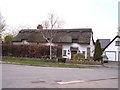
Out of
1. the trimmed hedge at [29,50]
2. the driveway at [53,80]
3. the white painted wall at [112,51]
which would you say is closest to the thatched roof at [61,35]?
the trimmed hedge at [29,50]

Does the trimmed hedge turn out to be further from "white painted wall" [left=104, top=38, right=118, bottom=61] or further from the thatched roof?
"white painted wall" [left=104, top=38, right=118, bottom=61]

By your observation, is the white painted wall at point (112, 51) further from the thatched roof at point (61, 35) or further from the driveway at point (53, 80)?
the driveway at point (53, 80)

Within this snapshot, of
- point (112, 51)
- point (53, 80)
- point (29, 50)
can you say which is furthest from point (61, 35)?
point (53, 80)

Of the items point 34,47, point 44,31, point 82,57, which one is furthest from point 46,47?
point 44,31

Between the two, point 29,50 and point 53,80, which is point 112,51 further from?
point 53,80

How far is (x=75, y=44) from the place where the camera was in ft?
176

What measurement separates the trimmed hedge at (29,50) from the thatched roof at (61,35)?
6.38m

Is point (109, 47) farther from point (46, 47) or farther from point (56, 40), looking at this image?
point (46, 47)

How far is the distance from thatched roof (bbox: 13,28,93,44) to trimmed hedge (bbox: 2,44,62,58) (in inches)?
251

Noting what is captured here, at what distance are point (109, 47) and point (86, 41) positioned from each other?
10.4m

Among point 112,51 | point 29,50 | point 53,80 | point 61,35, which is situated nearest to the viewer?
point 53,80

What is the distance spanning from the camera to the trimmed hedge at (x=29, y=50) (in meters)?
46.1

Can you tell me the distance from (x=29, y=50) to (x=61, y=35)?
464 inches

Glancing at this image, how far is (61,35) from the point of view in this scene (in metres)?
55.9
